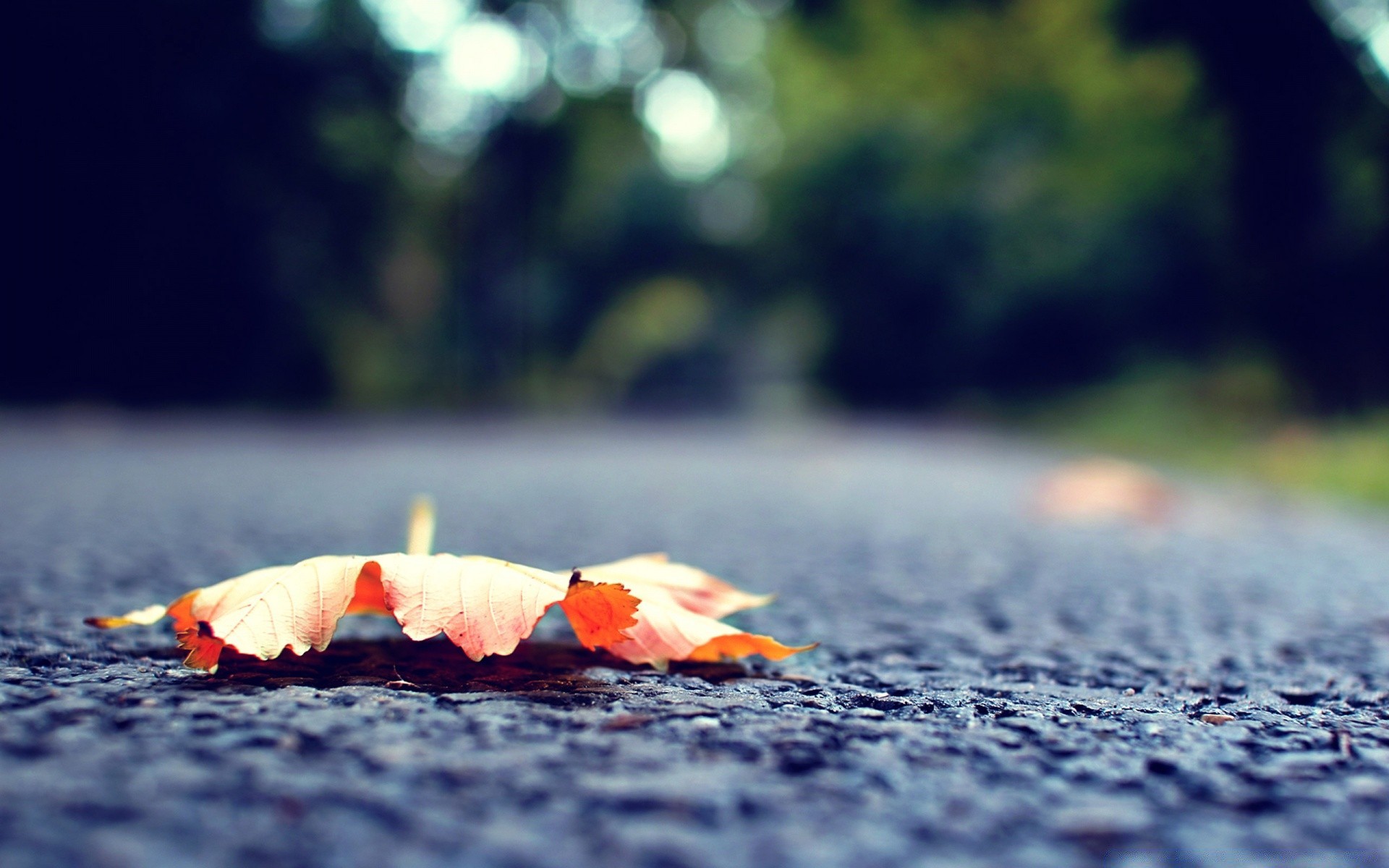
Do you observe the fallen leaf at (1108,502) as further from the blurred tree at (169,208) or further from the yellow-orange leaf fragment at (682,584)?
the blurred tree at (169,208)

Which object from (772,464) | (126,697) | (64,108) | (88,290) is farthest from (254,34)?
(126,697)

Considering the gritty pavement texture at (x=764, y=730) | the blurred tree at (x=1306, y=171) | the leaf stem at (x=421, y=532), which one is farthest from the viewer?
the blurred tree at (x=1306, y=171)

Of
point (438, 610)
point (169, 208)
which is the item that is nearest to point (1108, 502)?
point (438, 610)

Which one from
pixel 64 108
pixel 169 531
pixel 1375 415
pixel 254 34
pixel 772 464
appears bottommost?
pixel 169 531

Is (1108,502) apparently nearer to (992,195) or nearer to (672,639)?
(672,639)

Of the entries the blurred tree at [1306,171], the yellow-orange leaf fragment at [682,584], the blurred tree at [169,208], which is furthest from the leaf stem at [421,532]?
the blurred tree at [169,208]

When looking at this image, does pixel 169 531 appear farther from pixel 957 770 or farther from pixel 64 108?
pixel 64 108
